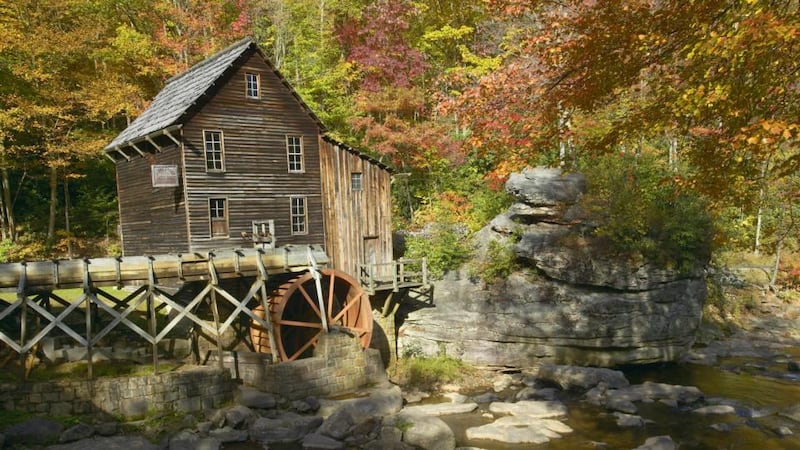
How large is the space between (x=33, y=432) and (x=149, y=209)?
9.22 m

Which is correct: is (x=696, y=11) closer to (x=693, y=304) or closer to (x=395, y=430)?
(x=395, y=430)

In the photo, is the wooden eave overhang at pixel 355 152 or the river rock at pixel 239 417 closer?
the river rock at pixel 239 417

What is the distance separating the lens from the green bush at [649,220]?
17.8 m

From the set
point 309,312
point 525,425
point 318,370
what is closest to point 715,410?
point 525,425

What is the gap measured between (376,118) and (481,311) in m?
12.7

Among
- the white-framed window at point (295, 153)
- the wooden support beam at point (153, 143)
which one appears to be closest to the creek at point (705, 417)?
the white-framed window at point (295, 153)

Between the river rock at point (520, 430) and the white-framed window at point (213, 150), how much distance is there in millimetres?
11589

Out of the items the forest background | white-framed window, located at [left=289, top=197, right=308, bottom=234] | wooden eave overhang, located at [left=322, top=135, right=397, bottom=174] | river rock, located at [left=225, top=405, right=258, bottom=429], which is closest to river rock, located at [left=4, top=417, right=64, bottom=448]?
river rock, located at [left=225, top=405, right=258, bottom=429]

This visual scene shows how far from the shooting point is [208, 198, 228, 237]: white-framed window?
17188 millimetres

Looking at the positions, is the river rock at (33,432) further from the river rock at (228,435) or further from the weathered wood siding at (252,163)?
the weathered wood siding at (252,163)

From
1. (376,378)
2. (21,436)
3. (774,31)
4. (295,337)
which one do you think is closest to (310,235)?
(295,337)

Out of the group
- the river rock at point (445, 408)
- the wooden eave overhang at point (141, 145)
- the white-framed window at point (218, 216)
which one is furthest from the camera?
the white-framed window at point (218, 216)

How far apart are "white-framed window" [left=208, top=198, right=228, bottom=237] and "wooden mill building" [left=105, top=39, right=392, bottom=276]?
0.03 metres

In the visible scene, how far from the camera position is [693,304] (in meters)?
18.2
